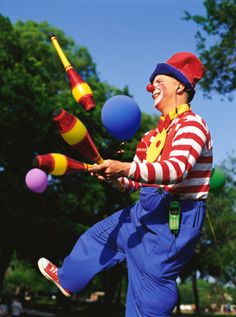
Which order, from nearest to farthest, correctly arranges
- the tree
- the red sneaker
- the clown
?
1. the clown
2. the red sneaker
3. the tree

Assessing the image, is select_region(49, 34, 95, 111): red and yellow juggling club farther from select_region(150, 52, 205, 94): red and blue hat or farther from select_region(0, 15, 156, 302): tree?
select_region(0, 15, 156, 302): tree

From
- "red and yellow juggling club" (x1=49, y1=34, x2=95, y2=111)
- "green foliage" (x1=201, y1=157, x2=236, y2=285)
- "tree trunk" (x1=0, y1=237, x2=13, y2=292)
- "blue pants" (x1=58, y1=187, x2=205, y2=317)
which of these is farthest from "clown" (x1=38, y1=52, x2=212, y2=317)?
"green foliage" (x1=201, y1=157, x2=236, y2=285)

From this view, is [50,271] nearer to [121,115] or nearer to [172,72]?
[121,115]

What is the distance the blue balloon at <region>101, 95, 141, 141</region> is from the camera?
3158 millimetres

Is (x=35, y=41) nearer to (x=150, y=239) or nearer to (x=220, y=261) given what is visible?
(x=220, y=261)

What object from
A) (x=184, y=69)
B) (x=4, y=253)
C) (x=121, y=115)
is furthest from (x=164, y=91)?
(x=4, y=253)

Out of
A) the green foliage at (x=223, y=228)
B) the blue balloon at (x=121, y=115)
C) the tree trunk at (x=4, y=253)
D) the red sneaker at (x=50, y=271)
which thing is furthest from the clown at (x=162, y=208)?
the green foliage at (x=223, y=228)

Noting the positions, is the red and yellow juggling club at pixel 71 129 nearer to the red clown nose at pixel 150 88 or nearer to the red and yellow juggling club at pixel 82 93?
the red and yellow juggling club at pixel 82 93

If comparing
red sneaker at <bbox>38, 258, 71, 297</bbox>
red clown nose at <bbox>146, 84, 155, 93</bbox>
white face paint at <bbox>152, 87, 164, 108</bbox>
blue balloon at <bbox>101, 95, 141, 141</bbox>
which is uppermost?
red clown nose at <bbox>146, 84, 155, 93</bbox>

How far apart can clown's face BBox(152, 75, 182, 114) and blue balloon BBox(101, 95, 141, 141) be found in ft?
1.01

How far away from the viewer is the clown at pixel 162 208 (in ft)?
9.63

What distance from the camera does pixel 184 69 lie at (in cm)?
347

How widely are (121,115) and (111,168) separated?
552 mm

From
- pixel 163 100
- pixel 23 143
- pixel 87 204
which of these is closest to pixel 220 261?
pixel 87 204
